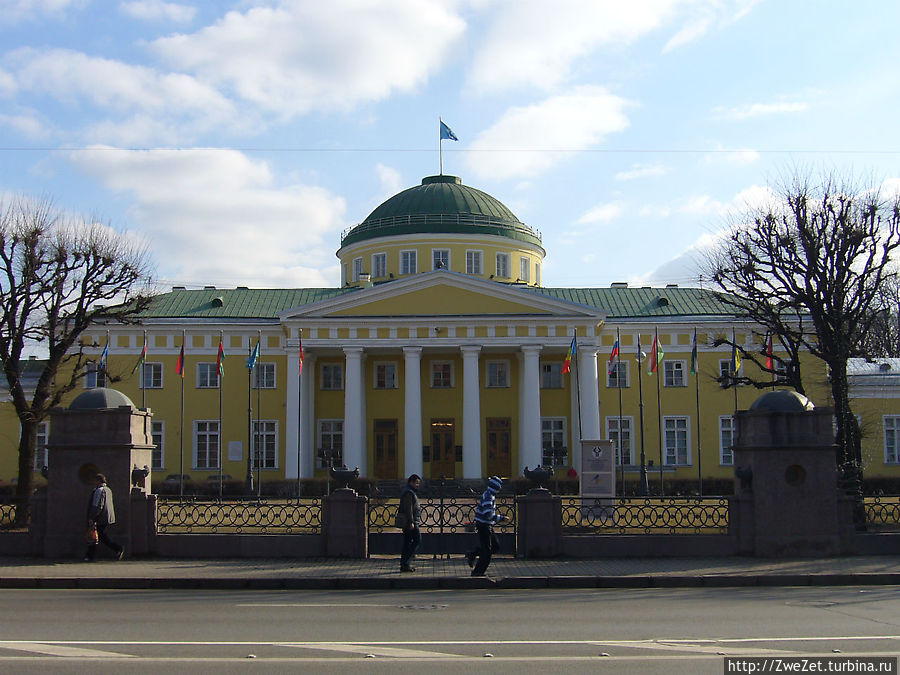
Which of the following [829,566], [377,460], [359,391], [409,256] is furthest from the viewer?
[409,256]

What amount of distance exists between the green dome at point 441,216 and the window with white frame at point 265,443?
1383 centimetres

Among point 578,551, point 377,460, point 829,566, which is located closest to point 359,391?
point 377,460

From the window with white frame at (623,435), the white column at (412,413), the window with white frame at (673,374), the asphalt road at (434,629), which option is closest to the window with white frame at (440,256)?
the white column at (412,413)

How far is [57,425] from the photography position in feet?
64.5

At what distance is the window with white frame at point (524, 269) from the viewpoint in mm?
56728

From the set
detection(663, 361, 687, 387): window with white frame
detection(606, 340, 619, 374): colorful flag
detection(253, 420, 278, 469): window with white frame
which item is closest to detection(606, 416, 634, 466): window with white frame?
detection(606, 340, 619, 374): colorful flag

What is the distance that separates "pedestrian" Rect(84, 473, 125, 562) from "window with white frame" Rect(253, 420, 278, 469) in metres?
30.3

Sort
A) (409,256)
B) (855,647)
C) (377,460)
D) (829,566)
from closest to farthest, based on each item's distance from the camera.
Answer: (855,647), (829,566), (377,460), (409,256)

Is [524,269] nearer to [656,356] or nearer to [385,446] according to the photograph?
[385,446]

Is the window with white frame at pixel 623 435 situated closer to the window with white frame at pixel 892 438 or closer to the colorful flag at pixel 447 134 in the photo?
the window with white frame at pixel 892 438

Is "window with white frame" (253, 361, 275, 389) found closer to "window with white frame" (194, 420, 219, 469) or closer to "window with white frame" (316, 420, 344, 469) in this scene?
"window with white frame" (194, 420, 219, 469)

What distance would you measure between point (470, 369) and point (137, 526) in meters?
28.4

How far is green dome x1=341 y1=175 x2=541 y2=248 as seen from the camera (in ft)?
181

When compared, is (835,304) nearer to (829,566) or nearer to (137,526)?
(829,566)
